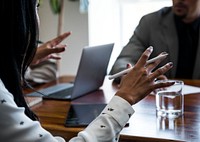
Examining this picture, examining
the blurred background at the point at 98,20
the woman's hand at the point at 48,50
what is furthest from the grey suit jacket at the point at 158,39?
the blurred background at the point at 98,20

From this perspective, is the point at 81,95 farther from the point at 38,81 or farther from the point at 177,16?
the point at 177,16

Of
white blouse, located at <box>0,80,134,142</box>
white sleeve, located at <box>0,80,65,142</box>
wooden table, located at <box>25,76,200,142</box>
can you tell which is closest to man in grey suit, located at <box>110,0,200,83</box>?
wooden table, located at <box>25,76,200,142</box>

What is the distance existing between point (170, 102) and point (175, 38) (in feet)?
3.38

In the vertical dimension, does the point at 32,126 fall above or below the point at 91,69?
above

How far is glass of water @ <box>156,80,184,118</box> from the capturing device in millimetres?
1184

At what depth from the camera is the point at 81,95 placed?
1.51 meters

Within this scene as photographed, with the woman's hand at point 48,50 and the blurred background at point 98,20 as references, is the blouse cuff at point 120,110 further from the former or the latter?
the blurred background at point 98,20

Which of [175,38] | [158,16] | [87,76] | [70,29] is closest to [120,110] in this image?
[87,76]

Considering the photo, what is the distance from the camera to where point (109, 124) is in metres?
0.93

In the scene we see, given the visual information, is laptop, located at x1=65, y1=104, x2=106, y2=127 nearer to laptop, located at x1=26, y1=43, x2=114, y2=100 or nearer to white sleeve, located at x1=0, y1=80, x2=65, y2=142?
laptop, located at x1=26, y1=43, x2=114, y2=100

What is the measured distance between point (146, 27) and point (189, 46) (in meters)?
0.31

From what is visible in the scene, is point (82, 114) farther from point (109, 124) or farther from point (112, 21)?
point (112, 21)

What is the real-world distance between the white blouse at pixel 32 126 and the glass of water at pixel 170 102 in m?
0.28

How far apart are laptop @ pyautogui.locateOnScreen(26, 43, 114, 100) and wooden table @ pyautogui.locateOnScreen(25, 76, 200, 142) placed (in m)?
0.05
